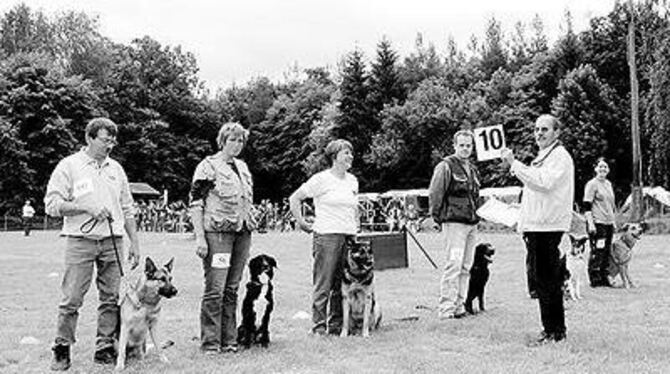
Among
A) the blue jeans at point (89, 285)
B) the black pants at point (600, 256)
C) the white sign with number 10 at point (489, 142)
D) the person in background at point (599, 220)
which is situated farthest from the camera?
the black pants at point (600, 256)

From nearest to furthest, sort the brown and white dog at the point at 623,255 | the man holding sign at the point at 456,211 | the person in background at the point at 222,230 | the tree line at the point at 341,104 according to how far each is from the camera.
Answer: the person in background at the point at 222,230 → the man holding sign at the point at 456,211 → the brown and white dog at the point at 623,255 → the tree line at the point at 341,104

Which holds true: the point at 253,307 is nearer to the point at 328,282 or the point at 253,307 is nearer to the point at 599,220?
the point at 328,282

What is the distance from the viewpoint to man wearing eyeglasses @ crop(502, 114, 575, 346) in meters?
6.04

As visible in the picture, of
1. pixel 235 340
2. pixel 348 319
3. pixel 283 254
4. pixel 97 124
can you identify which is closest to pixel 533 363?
pixel 348 319

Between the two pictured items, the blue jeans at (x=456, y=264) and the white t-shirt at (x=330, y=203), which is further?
the blue jeans at (x=456, y=264)

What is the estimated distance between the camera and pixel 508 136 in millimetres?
42688

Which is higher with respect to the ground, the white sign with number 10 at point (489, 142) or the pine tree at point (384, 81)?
the pine tree at point (384, 81)

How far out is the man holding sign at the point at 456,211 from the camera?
24.9ft

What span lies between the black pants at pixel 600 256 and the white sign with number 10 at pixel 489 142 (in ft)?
13.7

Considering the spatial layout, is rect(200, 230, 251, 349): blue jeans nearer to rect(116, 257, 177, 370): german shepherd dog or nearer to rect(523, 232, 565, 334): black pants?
rect(116, 257, 177, 370): german shepherd dog

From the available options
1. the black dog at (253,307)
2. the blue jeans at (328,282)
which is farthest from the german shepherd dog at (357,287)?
the black dog at (253,307)

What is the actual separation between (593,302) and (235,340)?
15.9 ft

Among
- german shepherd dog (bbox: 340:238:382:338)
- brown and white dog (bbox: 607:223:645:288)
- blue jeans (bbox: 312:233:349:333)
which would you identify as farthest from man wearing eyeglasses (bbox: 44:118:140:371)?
brown and white dog (bbox: 607:223:645:288)

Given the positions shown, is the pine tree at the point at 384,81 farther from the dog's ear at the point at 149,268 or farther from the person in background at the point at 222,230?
the dog's ear at the point at 149,268
